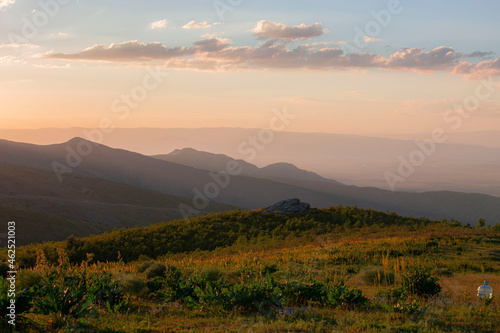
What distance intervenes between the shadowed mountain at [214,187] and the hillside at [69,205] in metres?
44.2

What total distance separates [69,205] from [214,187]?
9270 centimetres

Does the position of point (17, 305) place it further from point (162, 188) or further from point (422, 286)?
point (162, 188)

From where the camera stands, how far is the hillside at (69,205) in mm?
42219

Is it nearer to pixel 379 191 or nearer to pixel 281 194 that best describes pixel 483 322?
pixel 281 194

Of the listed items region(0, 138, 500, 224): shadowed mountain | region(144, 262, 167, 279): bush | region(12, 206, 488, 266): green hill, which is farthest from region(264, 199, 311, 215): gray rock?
region(0, 138, 500, 224): shadowed mountain

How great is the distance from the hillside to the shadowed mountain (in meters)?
44.2

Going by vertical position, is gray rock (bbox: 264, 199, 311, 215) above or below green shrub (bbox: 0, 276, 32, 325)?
below

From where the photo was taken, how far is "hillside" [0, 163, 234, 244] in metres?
42.2

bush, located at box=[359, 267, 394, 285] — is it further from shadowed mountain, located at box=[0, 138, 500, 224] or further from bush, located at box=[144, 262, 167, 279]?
shadowed mountain, located at box=[0, 138, 500, 224]

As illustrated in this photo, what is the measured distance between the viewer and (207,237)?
26.9 metres

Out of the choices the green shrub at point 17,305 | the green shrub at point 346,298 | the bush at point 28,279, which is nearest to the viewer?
the green shrub at point 17,305

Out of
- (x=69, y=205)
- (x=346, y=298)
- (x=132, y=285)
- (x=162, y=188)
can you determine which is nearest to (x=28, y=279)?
(x=132, y=285)

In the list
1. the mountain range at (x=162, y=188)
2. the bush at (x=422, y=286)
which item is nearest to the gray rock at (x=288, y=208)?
the bush at (x=422, y=286)

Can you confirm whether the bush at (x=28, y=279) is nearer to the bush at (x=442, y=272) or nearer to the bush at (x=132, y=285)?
the bush at (x=132, y=285)
